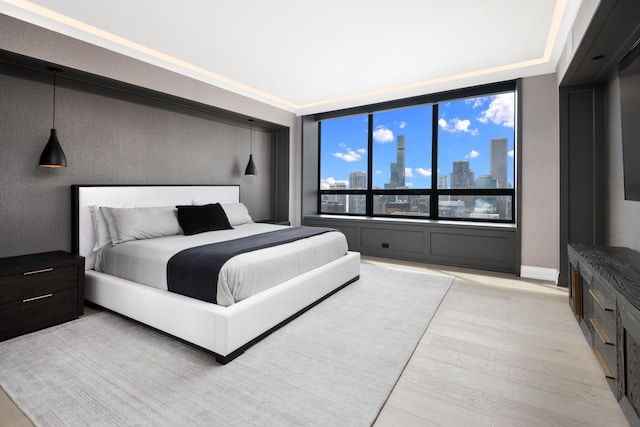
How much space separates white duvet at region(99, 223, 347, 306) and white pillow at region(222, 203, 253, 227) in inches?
31.6

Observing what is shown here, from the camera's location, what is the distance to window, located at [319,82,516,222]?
4605mm

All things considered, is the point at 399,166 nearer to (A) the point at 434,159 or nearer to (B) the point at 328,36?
(A) the point at 434,159

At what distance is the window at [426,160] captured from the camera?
4.61m

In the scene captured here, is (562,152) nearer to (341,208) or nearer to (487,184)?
(487,184)

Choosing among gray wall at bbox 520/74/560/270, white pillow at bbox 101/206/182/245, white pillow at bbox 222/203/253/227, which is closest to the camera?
white pillow at bbox 101/206/182/245

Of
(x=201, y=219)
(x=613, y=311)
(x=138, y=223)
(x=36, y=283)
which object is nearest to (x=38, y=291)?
(x=36, y=283)

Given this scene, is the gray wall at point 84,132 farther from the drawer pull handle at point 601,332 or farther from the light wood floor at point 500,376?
the drawer pull handle at point 601,332

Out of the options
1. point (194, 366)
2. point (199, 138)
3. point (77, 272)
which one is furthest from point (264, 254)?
point (199, 138)

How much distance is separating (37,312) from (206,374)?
1609 millimetres

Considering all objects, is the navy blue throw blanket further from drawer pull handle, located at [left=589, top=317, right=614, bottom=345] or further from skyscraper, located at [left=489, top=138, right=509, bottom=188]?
skyscraper, located at [left=489, top=138, right=509, bottom=188]

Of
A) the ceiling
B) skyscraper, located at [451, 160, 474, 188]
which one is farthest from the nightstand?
skyscraper, located at [451, 160, 474, 188]

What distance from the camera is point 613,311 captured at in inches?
68.4

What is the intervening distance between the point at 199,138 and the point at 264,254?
8.78 ft

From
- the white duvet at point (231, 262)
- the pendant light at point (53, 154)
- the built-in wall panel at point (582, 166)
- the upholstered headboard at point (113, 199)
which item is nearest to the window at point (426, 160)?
the built-in wall panel at point (582, 166)
